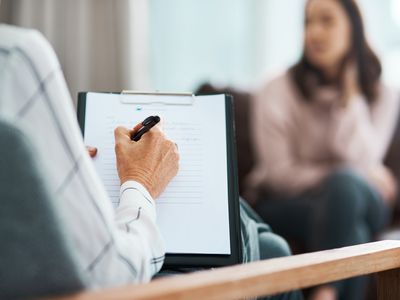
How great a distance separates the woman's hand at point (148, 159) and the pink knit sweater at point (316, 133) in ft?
4.57

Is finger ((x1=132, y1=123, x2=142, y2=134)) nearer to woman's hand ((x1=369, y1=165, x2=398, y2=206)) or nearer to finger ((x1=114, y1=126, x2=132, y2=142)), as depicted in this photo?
finger ((x1=114, y1=126, x2=132, y2=142))

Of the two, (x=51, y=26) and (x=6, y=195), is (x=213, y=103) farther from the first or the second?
(x=51, y=26)

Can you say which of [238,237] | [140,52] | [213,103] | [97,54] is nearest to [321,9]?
[140,52]

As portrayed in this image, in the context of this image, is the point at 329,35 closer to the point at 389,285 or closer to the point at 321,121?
the point at 321,121

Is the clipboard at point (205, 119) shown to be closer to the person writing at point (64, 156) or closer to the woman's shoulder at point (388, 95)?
the person writing at point (64, 156)

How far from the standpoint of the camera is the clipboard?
0.88 meters

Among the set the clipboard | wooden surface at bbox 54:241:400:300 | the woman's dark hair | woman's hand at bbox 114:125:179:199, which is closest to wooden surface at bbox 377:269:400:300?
wooden surface at bbox 54:241:400:300

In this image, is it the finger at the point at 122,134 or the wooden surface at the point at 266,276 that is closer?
the wooden surface at the point at 266,276

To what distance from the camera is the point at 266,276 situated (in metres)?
0.64

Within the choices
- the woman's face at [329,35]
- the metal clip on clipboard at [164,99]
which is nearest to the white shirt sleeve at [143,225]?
the metal clip on clipboard at [164,99]

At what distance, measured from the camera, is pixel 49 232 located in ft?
1.91

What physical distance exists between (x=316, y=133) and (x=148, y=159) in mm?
1582

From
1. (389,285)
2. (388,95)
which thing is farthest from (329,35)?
(389,285)

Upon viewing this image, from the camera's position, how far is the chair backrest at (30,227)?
573 millimetres
